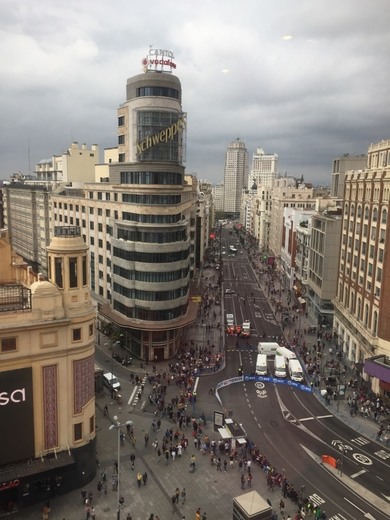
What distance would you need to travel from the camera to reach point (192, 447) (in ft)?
151

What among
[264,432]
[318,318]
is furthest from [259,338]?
[264,432]

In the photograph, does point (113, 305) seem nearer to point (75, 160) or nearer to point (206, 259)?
point (75, 160)

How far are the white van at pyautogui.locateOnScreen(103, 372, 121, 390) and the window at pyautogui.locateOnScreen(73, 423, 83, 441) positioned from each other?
18.1 metres

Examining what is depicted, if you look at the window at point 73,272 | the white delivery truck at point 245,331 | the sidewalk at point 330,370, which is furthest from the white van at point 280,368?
the window at point 73,272

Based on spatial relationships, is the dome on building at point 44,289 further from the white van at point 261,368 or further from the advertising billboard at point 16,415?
the white van at point 261,368

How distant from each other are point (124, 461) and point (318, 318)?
55894 mm

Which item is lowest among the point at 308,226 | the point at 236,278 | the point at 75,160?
the point at 236,278

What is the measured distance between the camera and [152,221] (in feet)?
217

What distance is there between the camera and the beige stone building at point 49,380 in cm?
3553

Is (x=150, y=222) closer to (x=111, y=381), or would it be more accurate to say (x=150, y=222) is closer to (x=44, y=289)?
(x=111, y=381)

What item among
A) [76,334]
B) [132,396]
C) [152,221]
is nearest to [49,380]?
[76,334]

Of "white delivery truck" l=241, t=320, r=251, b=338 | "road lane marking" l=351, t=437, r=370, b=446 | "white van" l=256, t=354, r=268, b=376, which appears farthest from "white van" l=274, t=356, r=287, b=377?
"white delivery truck" l=241, t=320, r=251, b=338

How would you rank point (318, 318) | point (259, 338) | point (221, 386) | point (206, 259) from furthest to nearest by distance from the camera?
1. point (206, 259)
2. point (318, 318)
3. point (259, 338)
4. point (221, 386)

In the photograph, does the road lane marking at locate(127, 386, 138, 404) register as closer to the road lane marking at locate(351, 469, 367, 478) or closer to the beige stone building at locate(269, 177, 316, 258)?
the road lane marking at locate(351, 469, 367, 478)
